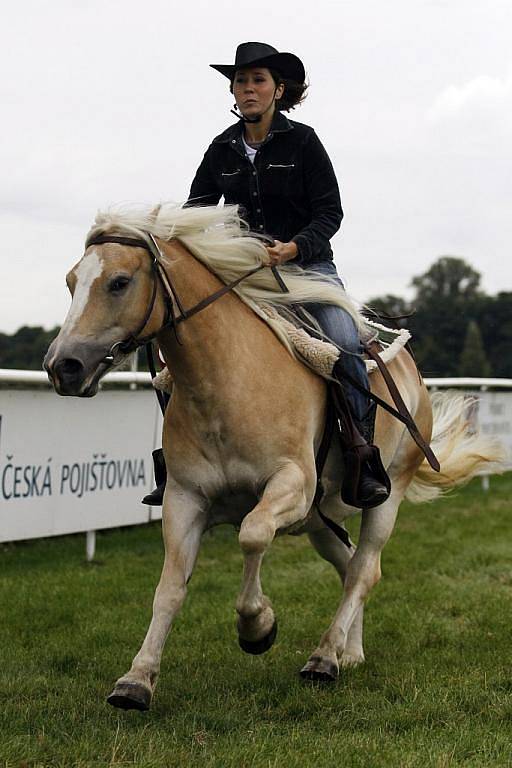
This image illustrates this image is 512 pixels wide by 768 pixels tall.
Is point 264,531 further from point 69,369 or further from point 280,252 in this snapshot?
point 280,252

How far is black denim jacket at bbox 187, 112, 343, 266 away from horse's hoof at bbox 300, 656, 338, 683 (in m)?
1.93

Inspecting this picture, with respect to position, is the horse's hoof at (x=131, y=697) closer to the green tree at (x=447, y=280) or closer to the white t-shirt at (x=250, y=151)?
the white t-shirt at (x=250, y=151)

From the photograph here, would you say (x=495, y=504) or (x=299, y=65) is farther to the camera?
(x=495, y=504)

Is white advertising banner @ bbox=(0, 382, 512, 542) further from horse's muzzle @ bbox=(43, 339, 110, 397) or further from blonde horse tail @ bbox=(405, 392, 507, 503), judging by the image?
horse's muzzle @ bbox=(43, 339, 110, 397)

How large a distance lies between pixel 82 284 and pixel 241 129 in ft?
5.59

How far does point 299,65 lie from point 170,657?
3.15 metres

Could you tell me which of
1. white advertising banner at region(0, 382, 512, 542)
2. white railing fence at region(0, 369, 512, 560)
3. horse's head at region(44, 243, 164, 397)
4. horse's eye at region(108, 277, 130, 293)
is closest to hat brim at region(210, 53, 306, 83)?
horse's head at region(44, 243, 164, 397)

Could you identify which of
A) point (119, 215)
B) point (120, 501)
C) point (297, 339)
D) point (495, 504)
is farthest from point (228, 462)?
point (495, 504)

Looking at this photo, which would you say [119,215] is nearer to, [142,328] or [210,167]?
[142,328]

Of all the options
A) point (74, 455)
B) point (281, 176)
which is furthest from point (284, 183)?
point (74, 455)

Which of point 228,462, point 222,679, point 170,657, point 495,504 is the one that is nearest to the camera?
point 228,462

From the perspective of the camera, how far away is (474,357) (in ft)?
133

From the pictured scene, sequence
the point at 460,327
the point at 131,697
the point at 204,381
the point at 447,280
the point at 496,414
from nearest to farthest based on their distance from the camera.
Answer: the point at 131,697 → the point at 204,381 → the point at 496,414 → the point at 460,327 → the point at 447,280

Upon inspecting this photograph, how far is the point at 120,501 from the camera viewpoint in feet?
32.3
